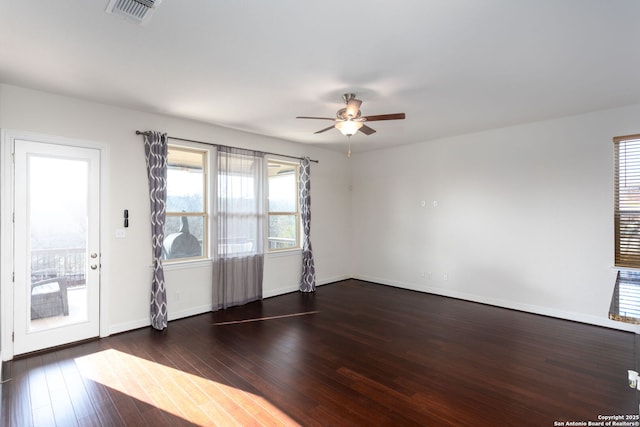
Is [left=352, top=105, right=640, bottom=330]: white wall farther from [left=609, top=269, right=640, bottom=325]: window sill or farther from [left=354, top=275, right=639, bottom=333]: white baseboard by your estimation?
[left=609, top=269, right=640, bottom=325]: window sill

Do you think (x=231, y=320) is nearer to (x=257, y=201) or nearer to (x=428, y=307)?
(x=257, y=201)

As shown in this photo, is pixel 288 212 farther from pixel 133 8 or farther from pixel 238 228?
pixel 133 8

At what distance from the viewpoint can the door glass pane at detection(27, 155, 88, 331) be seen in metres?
3.46

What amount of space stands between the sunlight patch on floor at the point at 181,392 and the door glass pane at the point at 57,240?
726 mm

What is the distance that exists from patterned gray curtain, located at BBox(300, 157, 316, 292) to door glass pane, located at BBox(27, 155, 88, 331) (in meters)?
3.38

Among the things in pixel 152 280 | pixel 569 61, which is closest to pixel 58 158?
pixel 152 280

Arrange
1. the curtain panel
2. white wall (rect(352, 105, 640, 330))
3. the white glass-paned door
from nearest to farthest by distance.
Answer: the white glass-paned door
white wall (rect(352, 105, 640, 330))
the curtain panel

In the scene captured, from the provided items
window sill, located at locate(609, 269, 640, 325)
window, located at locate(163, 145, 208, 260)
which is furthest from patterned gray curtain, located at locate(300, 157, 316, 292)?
window sill, located at locate(609, 269, 640, 325)

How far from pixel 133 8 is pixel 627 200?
560 cm

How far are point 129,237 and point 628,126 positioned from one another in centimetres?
652

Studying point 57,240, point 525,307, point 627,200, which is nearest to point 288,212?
point 57,240

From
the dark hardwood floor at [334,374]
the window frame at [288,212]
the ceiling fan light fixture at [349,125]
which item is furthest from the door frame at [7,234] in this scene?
→ the ceiling fan light fixture at [349,125]

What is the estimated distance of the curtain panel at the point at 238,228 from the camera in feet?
16.1

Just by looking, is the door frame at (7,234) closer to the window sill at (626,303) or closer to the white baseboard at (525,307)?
the window sill at (626,303)
